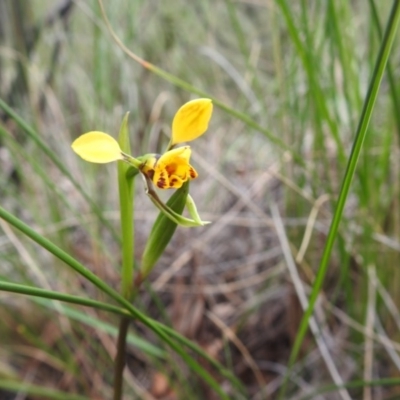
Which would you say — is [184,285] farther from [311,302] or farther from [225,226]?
[311,302]

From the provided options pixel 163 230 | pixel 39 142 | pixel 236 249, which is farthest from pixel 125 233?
pixel 236 249

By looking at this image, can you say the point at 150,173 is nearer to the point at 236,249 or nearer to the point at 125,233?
the point at 125,233

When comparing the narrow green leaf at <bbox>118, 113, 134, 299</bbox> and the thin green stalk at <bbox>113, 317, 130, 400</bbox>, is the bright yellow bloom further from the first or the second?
the thin green stalk at <bbox>113, 317, 130, 400</bbox>

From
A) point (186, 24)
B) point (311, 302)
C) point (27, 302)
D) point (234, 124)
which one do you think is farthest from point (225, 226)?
point (186, 24)

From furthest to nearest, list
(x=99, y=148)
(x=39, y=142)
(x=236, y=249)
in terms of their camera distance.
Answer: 1. (x=236, y=249)
2. (x=39, y=142)
3. (x=99, y=148)

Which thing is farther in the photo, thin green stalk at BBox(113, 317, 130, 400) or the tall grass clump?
the tall grass clump

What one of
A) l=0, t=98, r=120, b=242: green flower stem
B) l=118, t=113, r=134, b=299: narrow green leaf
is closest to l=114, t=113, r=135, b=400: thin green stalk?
l=118, t=113, r=134, b=299: narrow green leaf
